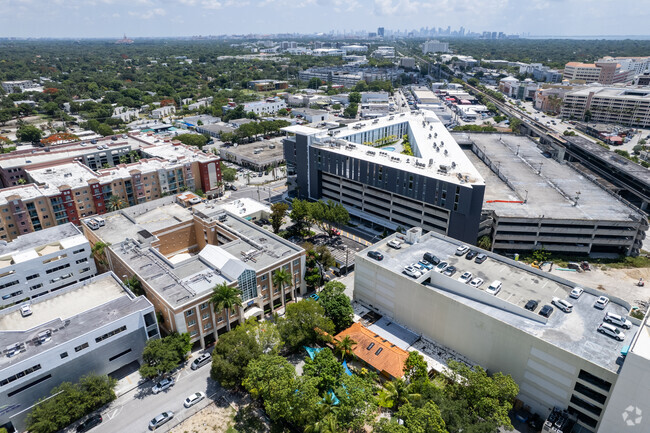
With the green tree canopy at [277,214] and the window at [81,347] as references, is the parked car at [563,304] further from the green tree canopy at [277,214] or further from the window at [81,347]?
the window at [81,347]

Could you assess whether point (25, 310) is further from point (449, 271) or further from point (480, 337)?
point (480, 337)

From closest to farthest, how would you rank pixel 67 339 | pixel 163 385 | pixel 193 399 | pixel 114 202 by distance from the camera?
pixel 67 339, pixel 193 399, pixel 163 385, pixel 114 202

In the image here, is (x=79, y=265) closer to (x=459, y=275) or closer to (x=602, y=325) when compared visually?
(x=459, y=275)

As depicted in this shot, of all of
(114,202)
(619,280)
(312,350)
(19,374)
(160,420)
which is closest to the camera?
(19,374)

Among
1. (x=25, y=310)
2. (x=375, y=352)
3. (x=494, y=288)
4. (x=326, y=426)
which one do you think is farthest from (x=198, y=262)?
(x=494, y=288)

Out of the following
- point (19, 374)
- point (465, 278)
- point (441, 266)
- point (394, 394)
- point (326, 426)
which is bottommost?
point (394, 394)

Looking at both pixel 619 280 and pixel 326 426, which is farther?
pixel 619 280

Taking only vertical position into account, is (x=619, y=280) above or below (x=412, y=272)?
below

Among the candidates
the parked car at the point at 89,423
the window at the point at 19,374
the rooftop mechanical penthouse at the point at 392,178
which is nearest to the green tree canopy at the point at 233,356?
the parked car at the point at 89,423

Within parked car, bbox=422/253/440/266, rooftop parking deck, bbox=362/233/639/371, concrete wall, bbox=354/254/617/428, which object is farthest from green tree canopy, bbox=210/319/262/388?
parked car, bbox=422/253/440/266

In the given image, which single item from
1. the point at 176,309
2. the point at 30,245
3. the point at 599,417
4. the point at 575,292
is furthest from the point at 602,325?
the point at 30,245
